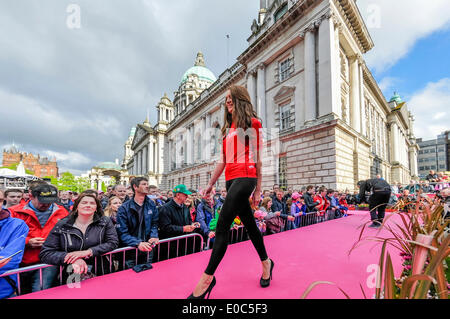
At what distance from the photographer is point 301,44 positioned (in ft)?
51.6

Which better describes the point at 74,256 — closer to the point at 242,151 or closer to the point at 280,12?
the point at 242,151

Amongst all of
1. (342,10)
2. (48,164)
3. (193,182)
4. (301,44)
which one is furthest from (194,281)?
(48,164)

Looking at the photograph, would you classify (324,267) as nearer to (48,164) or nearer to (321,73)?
(321,73)

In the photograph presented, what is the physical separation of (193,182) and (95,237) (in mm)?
29592

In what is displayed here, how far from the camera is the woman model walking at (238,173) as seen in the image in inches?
79.1

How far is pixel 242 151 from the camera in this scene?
2.17 m

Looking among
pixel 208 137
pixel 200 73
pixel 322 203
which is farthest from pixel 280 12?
pixel 200 73

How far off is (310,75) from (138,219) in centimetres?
1480

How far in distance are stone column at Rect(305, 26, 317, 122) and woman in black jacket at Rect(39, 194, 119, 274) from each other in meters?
14.1

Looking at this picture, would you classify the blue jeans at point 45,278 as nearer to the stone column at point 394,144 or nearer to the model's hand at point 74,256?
the model's hand at point 74,256

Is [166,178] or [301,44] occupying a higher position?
[301,44]

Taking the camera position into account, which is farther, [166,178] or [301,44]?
[166,178]

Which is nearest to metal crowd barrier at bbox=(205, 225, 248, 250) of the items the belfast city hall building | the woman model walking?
the woman model walking

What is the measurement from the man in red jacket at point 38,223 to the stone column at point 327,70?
1399cm
